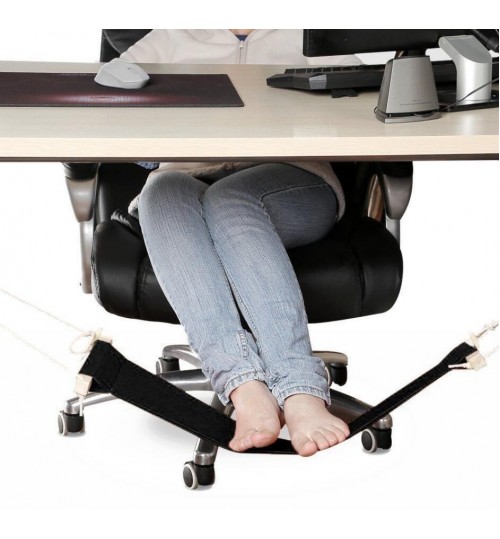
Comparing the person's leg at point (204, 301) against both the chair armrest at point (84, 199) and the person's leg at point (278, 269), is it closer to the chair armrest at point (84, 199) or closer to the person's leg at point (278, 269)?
the person's leg at point (278, 269)

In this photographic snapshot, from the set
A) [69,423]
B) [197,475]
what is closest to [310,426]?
[197,475]

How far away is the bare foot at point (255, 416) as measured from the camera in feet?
6.70

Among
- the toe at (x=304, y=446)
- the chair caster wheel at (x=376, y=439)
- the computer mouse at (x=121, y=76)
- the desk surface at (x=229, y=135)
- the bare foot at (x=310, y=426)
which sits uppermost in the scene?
the computer mouse at (x=121, y=76)

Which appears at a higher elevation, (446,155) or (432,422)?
(446,155)

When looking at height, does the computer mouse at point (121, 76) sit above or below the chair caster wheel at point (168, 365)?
above

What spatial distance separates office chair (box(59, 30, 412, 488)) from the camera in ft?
7.42

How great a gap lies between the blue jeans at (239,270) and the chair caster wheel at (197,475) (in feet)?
0.96

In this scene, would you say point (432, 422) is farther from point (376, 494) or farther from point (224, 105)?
point (224, 105)

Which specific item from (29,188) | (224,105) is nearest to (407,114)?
(224,105)

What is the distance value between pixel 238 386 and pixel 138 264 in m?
0.34

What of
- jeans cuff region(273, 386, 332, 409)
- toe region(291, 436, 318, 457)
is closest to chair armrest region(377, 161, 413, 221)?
jeans cuff region(273, 386, 332, 409)

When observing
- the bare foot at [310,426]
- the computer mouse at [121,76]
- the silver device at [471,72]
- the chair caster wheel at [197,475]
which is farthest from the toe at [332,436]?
the computer mouse at [121,76]

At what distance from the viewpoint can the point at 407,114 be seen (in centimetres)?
197

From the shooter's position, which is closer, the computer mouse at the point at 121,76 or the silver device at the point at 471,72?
the silver device at the point at 471,72
